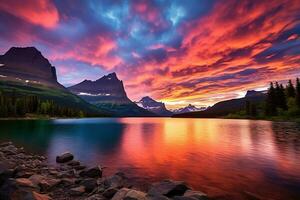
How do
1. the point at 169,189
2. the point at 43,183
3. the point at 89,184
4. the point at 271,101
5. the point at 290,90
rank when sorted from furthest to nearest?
1. the point at 271,101
2. the point at 290,90
3. the point at 89,184
4. the point at 43,183
5. the point at 169,189

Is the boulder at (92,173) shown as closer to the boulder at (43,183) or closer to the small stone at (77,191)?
the boulder at (43,183)

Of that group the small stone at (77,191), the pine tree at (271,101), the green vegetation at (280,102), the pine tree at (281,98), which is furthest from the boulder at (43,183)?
the pine tree at (281,98)

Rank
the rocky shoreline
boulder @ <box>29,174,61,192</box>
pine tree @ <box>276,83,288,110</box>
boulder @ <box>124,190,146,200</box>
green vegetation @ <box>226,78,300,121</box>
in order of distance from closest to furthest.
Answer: boulder @ <box>124,190,146,200</box> < the rocky shoreline < boulder @ <box>29,174,61,192</box> < green vegetation @ <box>226,78,300,121</box> < pine tree @ <box>276,83,288,110</box>

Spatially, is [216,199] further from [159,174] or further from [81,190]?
[81,190]

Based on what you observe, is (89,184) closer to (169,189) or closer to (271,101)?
(169,189)

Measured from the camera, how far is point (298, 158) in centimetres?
3269

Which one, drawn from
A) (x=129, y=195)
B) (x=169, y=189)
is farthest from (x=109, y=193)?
(x=169, y=189)

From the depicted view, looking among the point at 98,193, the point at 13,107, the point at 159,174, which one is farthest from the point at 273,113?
the point at 13,107

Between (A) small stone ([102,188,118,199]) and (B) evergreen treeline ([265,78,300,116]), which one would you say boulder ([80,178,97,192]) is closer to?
(A) small stone ([102,188,118,199])

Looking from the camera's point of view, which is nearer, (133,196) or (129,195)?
(133,196)

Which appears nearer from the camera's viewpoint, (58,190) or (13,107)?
(58,190)

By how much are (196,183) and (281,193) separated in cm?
732

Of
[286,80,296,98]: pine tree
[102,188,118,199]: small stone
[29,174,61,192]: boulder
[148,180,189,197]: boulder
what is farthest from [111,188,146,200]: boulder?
[286,80,296,98]: pine tree

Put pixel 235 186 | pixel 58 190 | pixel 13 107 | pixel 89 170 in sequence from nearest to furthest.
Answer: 1. pixel 58 190
2. pixel 235 186
3. pixel 89 170
4. pixel 13 107
